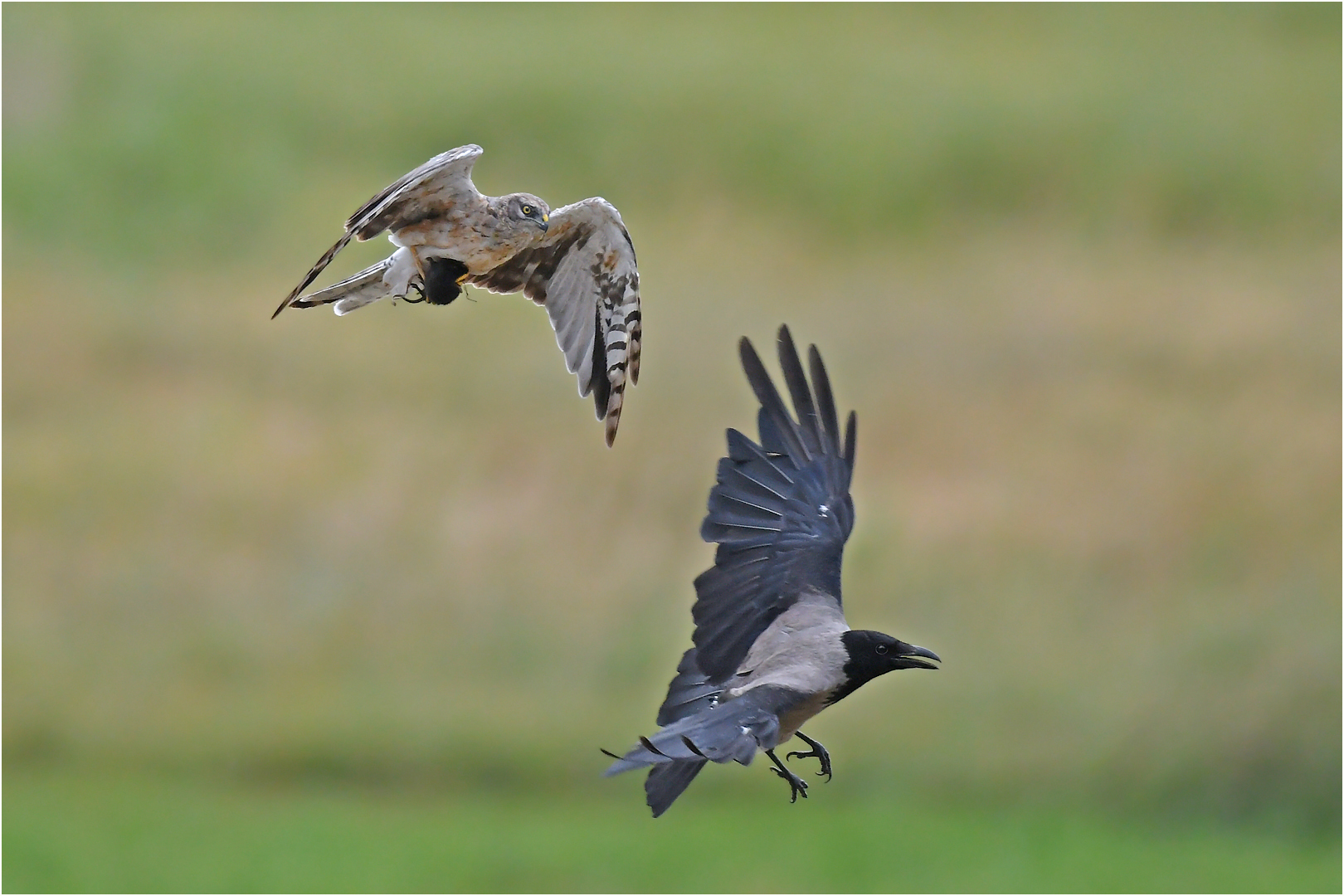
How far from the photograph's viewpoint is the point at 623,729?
25.4 m

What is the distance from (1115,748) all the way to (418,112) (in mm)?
14379

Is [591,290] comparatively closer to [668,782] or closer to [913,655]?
[913,655]

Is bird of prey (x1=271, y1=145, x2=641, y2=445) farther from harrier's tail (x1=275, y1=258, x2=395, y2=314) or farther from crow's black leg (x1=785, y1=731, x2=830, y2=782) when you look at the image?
crow's black leg (x1=785, y1=731, x2=830, y2=782)

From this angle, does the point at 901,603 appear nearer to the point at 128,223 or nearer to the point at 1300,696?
the point at 1300,696

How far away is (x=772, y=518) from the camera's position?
8.58 m

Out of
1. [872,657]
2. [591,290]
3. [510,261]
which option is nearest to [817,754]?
[872,657]

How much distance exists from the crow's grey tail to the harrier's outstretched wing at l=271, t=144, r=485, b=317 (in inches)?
91.6

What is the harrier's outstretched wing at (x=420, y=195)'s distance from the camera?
733 cm

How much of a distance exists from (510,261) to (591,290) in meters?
0.47

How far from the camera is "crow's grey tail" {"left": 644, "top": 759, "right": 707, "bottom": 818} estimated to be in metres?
6.16

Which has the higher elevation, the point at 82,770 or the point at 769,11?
the point at 769,11

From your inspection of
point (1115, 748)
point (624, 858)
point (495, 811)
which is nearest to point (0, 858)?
point (495, 811)

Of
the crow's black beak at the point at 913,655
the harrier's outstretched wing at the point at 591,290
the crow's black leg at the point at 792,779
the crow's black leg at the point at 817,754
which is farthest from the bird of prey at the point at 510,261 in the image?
the crow's black leg at the point at 792,779

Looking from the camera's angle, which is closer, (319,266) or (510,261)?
(319,266)
